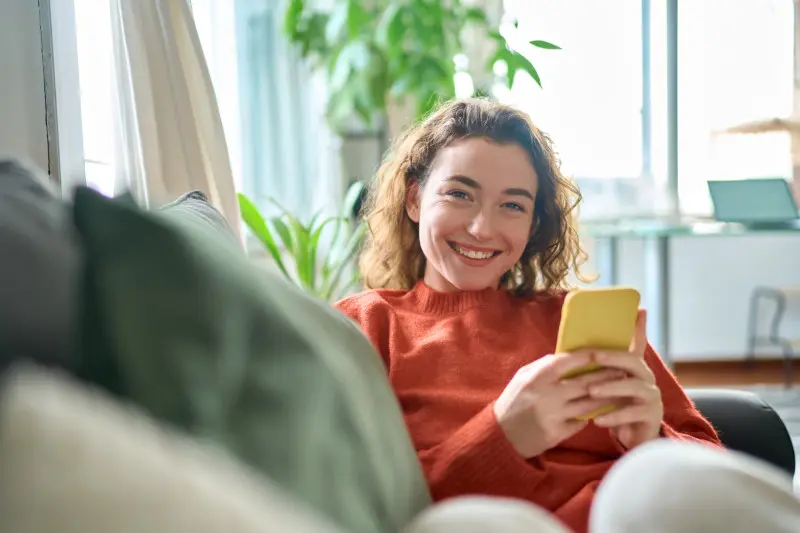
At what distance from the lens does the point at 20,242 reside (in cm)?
54

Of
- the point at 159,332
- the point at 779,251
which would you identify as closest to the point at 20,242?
the point at 159,332

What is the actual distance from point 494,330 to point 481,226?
0.16m

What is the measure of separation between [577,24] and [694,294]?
1668mm

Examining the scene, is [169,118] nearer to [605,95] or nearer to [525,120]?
[525,120]

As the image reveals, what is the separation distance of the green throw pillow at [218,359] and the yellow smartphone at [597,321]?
364 mm

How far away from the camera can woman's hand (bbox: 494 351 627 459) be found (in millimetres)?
889

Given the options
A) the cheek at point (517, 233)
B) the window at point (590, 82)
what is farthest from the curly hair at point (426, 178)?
the window at point (590, 82)

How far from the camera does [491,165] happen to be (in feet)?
3.79

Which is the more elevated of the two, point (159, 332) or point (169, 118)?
point (169, 118)

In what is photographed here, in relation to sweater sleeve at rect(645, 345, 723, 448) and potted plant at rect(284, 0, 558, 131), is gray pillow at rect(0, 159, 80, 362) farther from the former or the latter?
potted plant at rect(284, 0, 558, 131)

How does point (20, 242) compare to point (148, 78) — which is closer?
point (20, 242)

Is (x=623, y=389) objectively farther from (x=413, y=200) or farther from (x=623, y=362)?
(x=413, y=200)

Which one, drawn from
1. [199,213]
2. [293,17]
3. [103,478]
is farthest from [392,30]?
[103,478]

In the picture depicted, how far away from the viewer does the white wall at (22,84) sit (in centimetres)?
125
